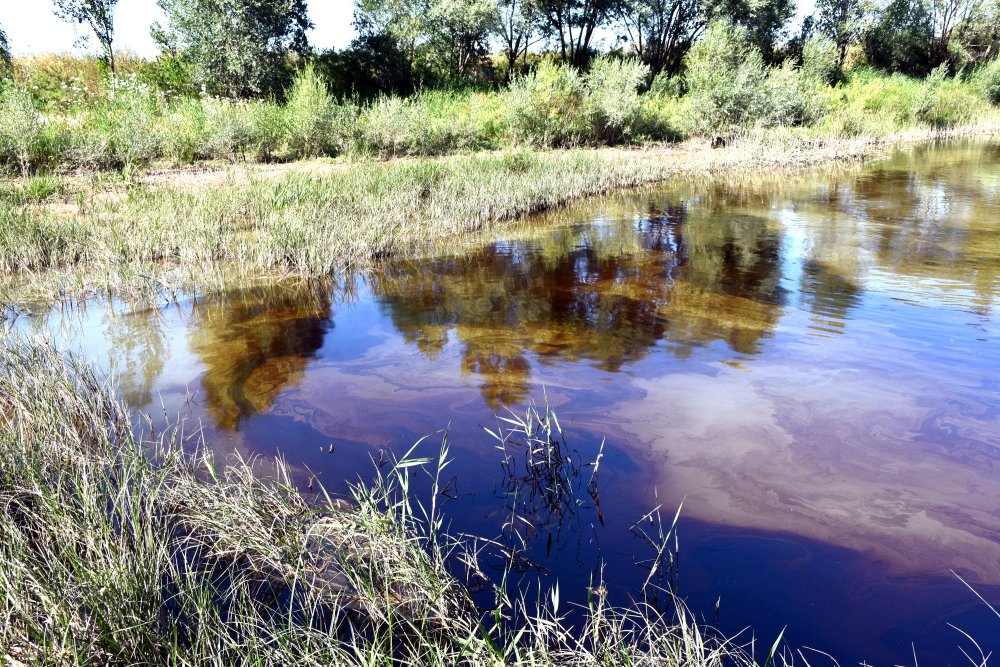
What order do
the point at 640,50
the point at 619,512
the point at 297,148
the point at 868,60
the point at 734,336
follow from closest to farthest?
the point at 619,512
the point at 734,336
the point at 297,148
the point at 640,50
the point at 868,60

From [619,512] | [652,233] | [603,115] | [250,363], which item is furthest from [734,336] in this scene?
[603,115]

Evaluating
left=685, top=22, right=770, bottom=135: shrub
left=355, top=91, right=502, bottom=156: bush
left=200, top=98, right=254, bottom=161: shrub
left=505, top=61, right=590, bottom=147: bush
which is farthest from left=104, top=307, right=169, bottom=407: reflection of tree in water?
left=685, top=22, right=770, bottom=135: shrub

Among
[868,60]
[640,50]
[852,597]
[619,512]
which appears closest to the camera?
[852,597]

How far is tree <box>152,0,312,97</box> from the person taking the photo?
2017 centimetres

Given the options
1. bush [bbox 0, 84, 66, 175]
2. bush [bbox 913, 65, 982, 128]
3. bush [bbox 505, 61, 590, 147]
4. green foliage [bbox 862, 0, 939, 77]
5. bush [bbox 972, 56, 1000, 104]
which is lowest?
bush [bbox 0, 84, 66, 175]

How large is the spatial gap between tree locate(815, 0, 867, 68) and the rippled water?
35.6 meters

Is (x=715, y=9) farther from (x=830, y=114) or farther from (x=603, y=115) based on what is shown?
(x=603, y=115)

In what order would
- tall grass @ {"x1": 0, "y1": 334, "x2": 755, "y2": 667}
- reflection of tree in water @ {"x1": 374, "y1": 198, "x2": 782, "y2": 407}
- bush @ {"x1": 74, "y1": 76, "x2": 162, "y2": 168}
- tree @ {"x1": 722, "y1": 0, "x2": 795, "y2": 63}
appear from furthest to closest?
tree @ {"x1": 722, "y1": 0, "x2": 795, "y2": 63} < bush @ {"x1": 74, "y1": 76, "x2": 162, "y2": 168} < reflection of tree in water @ {"x1": 374, "y1": 198, "x2": 782, "y2": 407} < tall grass @ {"x1": 0, "y1": 334, "x2": 755, "y2": 667}

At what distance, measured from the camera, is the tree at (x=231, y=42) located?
20.2 metres

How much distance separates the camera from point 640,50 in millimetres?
35125

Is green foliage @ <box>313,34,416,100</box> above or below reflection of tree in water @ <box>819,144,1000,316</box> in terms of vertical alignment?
above

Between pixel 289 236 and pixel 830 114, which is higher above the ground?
pixel 830 114

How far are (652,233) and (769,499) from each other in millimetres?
6789

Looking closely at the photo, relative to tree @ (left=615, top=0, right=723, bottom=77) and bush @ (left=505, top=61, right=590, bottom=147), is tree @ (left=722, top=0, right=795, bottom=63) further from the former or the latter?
bush @ (left=505, top=61, right=590, bottom=147)
